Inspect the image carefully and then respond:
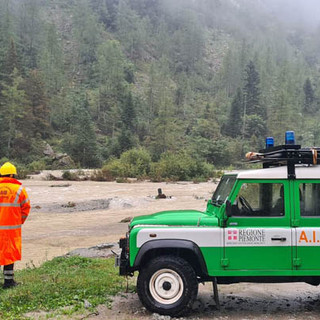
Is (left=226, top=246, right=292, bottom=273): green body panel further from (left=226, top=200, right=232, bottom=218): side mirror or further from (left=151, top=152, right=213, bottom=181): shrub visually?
(left=151, top=152, right=213, bottom=181): shrub

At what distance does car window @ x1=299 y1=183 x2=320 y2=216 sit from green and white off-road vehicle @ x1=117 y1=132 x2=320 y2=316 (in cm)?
1

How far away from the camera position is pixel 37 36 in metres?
108

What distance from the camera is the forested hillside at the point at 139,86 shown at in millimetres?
61375

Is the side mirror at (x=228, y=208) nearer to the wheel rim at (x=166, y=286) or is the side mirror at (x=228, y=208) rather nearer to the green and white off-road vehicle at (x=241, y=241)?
the green and white off-road vehicle at (x=241, y=241)

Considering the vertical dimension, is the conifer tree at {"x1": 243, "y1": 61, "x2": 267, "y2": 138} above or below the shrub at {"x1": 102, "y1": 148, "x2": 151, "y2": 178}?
above

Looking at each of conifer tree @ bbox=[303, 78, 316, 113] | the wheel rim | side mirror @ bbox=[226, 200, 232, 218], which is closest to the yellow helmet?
the wheel rim

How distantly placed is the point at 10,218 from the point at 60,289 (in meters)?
1.37

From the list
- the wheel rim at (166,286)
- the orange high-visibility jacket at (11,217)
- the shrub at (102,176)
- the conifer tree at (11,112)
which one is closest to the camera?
the wheel rim at (166,286)

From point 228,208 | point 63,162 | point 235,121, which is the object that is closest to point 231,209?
point 228,208

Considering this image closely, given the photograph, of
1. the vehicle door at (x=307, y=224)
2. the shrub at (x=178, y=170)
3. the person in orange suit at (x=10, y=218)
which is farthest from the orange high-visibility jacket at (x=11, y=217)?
the shrub at (x=178, y=170)

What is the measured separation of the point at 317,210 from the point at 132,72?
104 meters

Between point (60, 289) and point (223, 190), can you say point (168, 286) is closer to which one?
point (223, 190)

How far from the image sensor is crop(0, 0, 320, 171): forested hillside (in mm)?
61375

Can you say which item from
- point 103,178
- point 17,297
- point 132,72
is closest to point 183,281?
point 17,297
